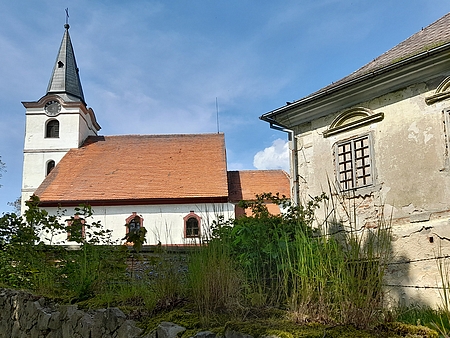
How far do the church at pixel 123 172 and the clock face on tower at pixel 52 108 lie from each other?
0.07 meters

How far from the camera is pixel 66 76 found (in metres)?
32.8

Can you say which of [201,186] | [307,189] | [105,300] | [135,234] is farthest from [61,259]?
[201,186]

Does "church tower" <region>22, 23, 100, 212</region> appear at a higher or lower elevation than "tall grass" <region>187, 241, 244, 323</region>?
higher

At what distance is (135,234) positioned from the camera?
263 inches

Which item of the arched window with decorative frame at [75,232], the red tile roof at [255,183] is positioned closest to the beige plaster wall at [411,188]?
the arched window with decorative frame at [75,232]

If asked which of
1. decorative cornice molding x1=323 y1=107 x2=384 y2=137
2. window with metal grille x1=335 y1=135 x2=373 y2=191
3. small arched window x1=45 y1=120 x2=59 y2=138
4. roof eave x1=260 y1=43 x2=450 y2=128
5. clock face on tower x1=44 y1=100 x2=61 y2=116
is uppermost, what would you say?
clock face on tower x1=44 y1=100 x2=61 y2=116

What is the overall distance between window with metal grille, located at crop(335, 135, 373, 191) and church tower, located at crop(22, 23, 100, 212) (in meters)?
22.9

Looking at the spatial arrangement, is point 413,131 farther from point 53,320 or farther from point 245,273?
point 53,320

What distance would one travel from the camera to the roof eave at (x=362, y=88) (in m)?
8.27

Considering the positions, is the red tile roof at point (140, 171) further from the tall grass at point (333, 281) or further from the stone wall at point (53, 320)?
the tall grass at point (333, 281)

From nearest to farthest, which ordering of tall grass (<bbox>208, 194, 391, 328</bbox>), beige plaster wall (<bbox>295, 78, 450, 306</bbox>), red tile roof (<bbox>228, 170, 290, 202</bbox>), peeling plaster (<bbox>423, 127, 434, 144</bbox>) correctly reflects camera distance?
tall grass (<bbox>208, 194, 391, 328</bbox>) < beige plaster wall (<bbox>295, 78, 450, 306</bbox>) < peeling plaster (<bbox>423, 127, 434, 144</bbox>) < red tile roof (<bbox>228, 170, 290, 202</bbox>)

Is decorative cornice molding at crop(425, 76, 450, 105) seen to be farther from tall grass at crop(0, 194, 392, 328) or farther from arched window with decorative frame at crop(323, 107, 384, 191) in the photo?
tall grass at crop(0, 194, 392, 328)

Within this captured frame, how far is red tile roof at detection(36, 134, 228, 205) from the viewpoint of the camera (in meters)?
24.9

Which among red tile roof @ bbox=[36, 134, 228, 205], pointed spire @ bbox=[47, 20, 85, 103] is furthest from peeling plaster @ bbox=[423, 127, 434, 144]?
pointed spire @ bbox=[47, 20, 85, 103]
